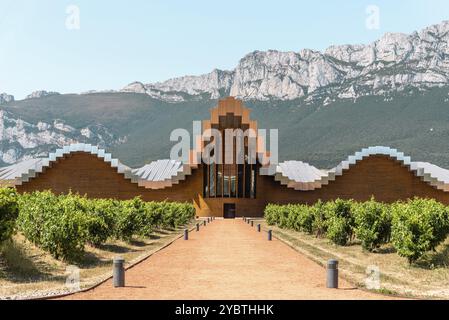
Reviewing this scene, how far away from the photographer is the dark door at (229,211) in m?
81.2

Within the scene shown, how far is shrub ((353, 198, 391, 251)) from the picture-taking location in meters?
24.0

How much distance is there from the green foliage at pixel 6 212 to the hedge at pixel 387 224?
14.1m

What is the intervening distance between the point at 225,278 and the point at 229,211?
218 ft

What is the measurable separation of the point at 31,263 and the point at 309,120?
181 metres

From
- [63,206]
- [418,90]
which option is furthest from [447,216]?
[418,90]

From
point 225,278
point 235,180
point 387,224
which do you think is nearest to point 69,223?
point 225,278

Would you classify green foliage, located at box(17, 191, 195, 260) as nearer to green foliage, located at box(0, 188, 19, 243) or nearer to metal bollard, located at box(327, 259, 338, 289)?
green foliage, located at box(0, 188, 19, 243)

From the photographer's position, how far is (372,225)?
2427 cm

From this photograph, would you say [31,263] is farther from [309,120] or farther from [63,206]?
[309,120]

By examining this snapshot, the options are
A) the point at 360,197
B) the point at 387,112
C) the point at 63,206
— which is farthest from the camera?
A: the point at 387,112

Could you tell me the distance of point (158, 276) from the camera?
15898 mm

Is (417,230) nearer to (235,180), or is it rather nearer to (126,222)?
(126,222)

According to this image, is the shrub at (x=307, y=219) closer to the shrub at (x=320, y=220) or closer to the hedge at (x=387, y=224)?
the hedge at (x=387, y=224)

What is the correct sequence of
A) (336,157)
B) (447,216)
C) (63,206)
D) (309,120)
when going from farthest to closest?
(309,120) → (336,157) → (447,216) → (63,206)
